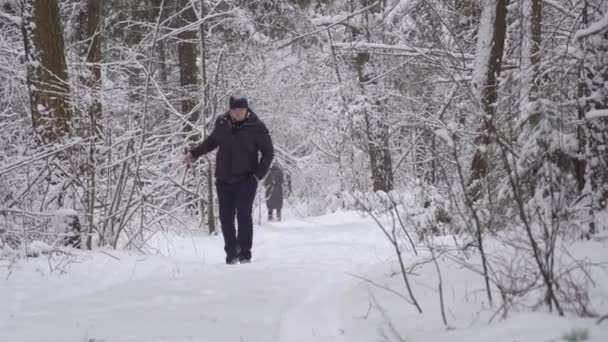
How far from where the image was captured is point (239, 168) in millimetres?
5785

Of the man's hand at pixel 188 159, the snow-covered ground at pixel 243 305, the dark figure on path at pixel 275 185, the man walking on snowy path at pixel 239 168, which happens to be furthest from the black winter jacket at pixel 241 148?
the dark figure on path at pixel 275 185

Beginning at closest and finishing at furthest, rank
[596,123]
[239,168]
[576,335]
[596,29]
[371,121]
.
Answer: [576,335], [596,29], [596,123], [239,168], [371,121]

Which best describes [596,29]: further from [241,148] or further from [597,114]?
[241,148]

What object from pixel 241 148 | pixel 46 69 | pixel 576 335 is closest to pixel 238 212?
pixel 241 148

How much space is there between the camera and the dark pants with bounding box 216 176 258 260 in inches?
231

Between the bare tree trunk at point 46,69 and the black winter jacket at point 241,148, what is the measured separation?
1733 millimetres

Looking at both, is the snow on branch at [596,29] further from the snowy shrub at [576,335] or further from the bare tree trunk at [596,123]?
the snowy shrub at [576,335]

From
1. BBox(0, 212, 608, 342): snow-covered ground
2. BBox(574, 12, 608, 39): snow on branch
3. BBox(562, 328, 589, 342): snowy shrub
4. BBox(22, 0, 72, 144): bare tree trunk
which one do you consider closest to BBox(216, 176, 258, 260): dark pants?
BBox(0, 212, 608, 342): snow-covered ground

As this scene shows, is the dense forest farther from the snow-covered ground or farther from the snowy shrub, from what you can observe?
the snowy shrub

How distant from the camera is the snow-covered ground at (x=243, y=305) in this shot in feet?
8.45

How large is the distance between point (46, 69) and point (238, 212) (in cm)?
264

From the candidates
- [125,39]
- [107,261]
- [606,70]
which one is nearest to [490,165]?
[606,70]

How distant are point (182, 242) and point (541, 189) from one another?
569 centimetres

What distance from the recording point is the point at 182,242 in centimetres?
809
